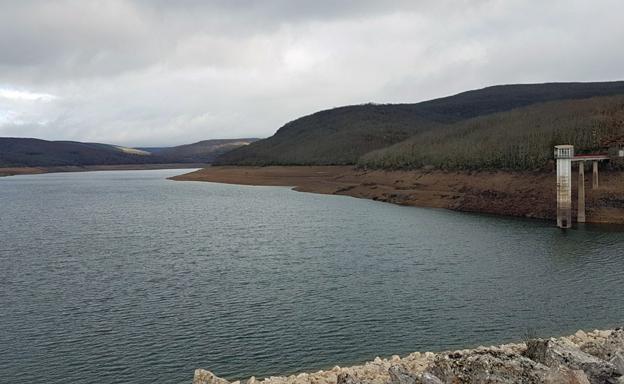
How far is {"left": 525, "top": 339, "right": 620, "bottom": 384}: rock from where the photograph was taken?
1457 centimetres

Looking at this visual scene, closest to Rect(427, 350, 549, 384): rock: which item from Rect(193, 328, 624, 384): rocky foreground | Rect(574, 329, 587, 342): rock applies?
Rect(193, 328, 624, 384): rocky foreground

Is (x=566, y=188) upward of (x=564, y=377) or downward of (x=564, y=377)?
upward

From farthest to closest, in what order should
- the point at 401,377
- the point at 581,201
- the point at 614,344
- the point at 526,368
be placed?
the point at 581,201, the point at 614,344, the point at 401,377, the point at 526,368

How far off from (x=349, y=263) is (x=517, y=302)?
13.3 m

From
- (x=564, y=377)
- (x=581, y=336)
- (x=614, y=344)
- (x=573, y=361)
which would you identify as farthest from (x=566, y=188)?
(x=564, y=377)

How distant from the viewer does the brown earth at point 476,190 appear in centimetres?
6047

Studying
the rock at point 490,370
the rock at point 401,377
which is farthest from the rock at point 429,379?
the rock at point 401,377

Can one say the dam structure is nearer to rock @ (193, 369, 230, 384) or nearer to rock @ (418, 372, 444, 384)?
rock @ (418, 372, 444, 384)

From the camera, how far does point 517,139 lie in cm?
8488

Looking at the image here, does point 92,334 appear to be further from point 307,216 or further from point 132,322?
point 307,216

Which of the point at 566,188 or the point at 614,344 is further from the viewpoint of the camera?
the point at 566,188

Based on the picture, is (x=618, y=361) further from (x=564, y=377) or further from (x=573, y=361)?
(x=564, y=377)

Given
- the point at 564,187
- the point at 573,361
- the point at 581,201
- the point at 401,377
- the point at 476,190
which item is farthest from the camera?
the point at 476,190

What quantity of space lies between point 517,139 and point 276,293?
213 feet
